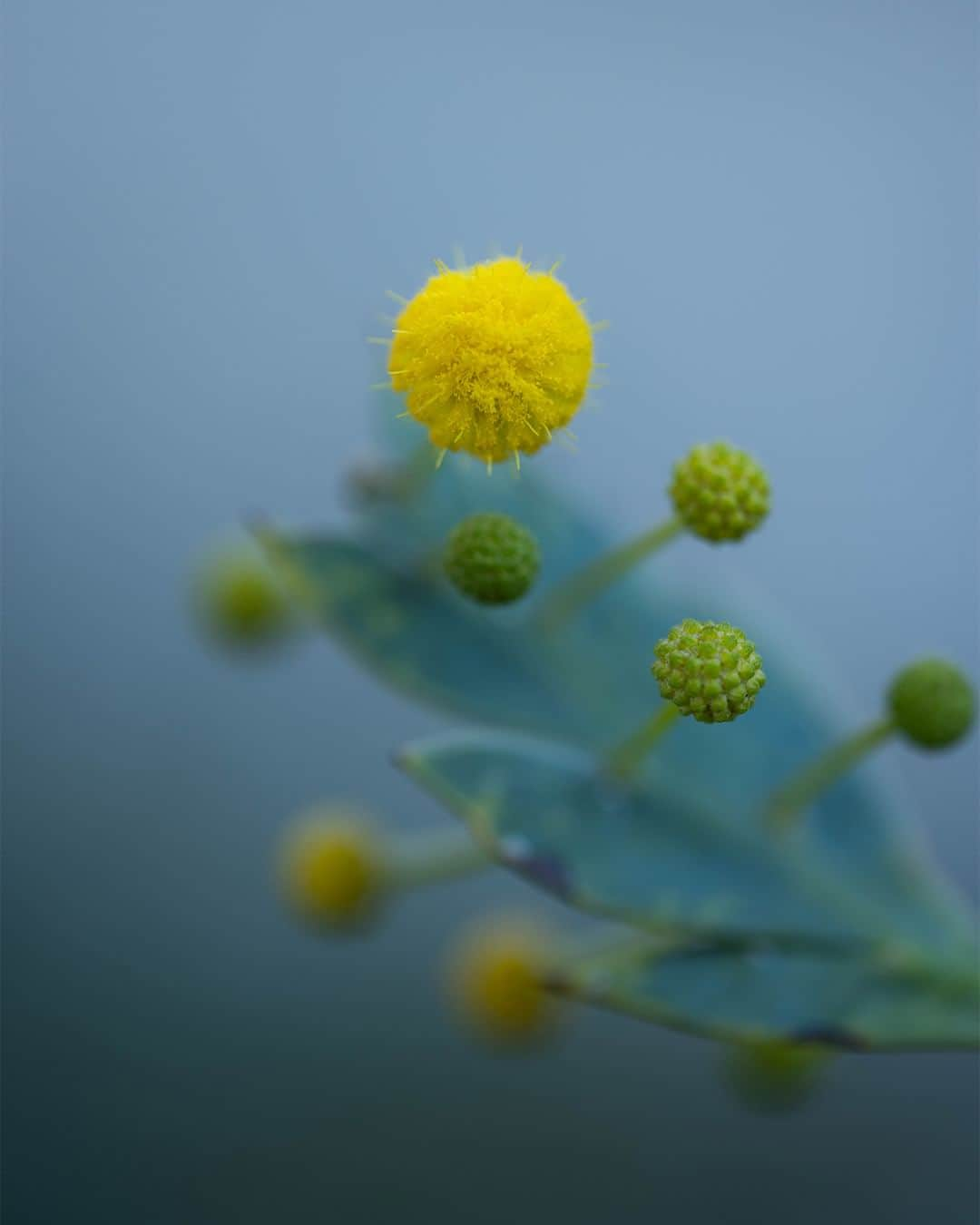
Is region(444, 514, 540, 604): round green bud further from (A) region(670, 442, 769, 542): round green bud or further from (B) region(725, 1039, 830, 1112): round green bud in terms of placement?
(B) region(725, 1039, 830, 1112): round green bud

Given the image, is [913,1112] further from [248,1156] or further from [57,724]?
[57,724]

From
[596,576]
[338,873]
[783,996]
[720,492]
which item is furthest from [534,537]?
[338,873]

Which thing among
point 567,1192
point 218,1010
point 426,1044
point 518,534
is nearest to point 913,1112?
point 567,1192

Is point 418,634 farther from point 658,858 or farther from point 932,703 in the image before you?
point 932,703

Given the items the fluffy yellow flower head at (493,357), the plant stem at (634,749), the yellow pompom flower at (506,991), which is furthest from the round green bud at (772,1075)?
the fluffy yellow flower head at (493,357)

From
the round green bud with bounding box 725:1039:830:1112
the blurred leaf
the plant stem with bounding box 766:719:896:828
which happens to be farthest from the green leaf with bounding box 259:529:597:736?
the round green bud with bounding box 725:1039:830:1112

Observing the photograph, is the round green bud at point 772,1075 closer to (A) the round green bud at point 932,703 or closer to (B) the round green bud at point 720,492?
(A) the round green bud at point 932,703
